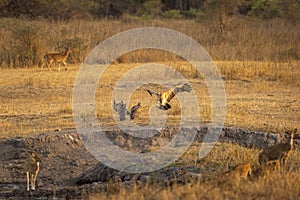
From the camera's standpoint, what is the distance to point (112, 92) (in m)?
15.7

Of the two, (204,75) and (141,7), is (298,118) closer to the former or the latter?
(204,75)

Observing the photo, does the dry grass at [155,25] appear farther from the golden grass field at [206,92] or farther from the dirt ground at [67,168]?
the dirt ground at [67,168]

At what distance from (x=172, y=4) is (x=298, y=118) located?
106 ft

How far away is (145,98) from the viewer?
47.8ft

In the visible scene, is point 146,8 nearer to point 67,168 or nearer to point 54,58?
point 54,58

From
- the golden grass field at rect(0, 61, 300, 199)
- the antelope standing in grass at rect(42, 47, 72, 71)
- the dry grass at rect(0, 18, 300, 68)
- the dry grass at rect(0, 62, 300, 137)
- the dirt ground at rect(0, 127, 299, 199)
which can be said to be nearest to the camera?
the golden grass field at rect(0, 61, 300, 199)

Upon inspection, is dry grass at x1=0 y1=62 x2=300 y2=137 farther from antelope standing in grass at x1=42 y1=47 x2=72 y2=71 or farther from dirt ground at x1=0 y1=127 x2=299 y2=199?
dirt ground at x1=0 y1=127 x2=299 y2=199

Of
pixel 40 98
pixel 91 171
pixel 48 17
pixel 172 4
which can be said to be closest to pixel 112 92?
pixel 40 98

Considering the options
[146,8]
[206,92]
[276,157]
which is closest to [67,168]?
[276,157]

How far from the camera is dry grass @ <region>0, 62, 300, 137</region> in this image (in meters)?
12.0

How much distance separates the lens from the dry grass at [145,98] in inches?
473

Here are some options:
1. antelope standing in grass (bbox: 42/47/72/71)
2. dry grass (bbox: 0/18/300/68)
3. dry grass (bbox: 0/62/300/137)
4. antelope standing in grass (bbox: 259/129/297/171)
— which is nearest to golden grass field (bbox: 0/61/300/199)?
dry grass (bbox: 0/62/300/137)

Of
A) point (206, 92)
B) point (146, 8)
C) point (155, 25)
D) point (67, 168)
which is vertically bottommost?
point (67, 168)

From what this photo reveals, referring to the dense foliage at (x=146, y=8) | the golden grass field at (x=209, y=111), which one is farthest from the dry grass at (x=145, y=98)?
the dense foliage at (x=146, y=8)
